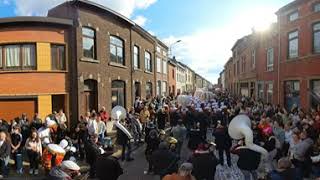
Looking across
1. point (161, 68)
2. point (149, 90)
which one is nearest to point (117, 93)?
point (149, 90)

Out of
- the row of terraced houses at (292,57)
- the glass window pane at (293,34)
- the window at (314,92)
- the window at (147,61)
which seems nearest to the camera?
the window at (314,92)

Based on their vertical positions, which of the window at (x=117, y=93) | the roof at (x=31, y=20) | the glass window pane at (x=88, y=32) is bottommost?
the window at (x=117, y=93)

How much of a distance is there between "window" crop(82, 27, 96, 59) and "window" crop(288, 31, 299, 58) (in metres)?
12.9

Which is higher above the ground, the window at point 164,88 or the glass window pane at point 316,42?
the glass window pane at point 316,42

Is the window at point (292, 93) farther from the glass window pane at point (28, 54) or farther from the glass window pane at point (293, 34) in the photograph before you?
the glass window pane at point (28, 54)

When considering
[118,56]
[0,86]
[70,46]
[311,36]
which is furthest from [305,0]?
[0,86]

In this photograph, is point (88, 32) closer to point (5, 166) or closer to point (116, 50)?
point (116, 50)

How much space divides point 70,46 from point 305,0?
46.8ft

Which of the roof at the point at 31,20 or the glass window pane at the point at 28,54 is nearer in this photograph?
the roof at the point at 31,20

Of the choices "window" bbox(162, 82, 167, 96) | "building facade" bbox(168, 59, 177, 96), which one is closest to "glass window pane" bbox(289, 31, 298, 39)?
"window" bbox(162, 82, 167, 96)

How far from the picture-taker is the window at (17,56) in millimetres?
17484

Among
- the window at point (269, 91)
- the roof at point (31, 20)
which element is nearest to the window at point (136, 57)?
the roof at point (31, 20)

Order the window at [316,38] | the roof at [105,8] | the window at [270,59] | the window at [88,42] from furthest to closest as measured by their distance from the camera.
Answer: the window at [270,59] < the window at [316,38] < the window at [88,42] < the roof at [105,8]

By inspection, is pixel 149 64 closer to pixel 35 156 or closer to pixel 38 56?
pixel 38 56
